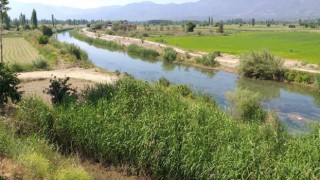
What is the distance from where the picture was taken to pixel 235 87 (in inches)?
1341

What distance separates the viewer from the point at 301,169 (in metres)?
9.46

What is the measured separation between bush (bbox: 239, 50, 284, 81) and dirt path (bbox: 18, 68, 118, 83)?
1460 cm

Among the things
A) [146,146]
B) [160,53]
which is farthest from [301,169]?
[160,53]

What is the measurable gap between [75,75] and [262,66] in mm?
17929

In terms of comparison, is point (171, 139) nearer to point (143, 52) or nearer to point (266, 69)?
point (266, 69)

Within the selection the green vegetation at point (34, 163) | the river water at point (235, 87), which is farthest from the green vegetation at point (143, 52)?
the green vegetation at point (34, 163)

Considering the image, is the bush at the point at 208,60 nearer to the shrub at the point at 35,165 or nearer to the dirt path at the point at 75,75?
the dirt path at the point at 75,75

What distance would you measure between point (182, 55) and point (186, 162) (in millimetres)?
42681

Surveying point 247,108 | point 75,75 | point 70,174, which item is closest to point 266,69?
point 75,75

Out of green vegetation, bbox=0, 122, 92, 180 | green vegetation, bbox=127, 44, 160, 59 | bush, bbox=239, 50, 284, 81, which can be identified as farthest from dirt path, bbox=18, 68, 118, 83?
green vegetation, bbox=127, 44, 160, 59

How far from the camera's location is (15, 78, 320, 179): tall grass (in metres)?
10.1

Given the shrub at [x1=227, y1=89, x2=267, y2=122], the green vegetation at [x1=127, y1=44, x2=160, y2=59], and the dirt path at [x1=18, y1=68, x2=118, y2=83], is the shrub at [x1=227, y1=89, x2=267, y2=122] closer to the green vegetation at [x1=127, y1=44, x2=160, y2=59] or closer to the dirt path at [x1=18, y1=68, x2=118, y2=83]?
the dirt path at [x1=18, y1=68, x2=118, y2=83]

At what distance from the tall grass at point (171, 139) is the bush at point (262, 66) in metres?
24.1

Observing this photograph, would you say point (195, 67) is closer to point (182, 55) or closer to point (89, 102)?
point (182, 55)
